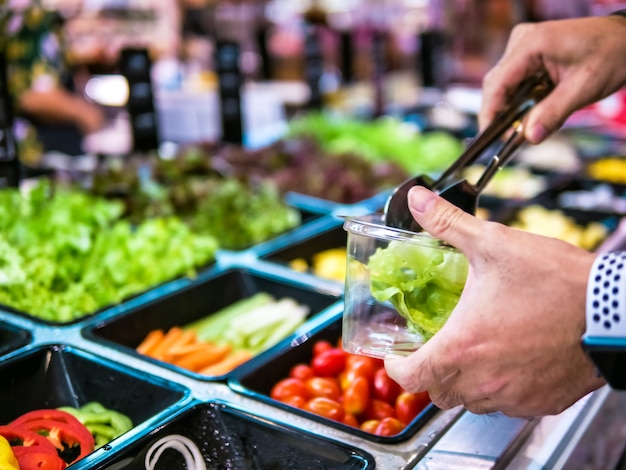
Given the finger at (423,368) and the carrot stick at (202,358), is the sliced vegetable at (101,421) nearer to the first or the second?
the carrot stick at (202,358)

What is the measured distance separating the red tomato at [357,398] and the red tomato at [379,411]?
21 mm

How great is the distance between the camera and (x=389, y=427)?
64.6 inches

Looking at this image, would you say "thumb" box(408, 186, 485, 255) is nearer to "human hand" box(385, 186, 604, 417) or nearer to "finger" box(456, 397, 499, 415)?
"human hand" box(385, 186, 604, 417)

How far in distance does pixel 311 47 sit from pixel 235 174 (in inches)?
64.5

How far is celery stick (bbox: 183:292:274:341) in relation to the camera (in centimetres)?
238

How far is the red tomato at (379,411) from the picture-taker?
5.85 feet

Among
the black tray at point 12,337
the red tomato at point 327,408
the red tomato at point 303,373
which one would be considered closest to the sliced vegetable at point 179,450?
the red tomato at point 327,408

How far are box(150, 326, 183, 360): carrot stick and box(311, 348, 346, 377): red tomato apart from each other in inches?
20.1

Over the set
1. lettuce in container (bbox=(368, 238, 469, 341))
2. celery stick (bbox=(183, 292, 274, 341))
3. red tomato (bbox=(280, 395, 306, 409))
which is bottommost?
celery stick (bbox=(183, 292, 274, 341))

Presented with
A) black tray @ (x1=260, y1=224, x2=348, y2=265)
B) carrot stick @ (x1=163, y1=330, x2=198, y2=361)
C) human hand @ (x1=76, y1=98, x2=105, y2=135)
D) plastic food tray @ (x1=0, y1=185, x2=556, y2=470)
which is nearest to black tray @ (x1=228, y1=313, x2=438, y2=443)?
plastic food tray @ (x1=0, y1=185, x2=556, y2=470)

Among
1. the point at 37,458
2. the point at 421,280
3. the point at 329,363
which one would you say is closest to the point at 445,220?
the point at 421,280

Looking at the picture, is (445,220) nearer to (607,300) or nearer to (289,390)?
(607,300)

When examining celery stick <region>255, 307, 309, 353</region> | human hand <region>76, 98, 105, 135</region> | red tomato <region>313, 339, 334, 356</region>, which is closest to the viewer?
red tomato <region>313, 339, 334, 356</region>

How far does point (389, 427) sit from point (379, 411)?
0.48 feet
